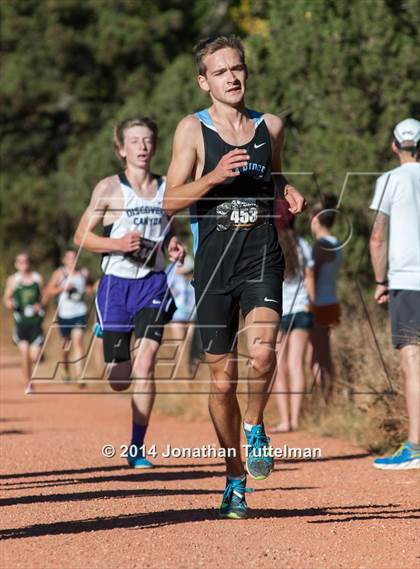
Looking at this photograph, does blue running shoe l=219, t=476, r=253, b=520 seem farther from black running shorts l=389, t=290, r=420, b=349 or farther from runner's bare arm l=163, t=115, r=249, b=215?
black running shorts l=389, t=290, r=420, b=349

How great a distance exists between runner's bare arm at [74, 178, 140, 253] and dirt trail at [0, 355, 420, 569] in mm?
1584

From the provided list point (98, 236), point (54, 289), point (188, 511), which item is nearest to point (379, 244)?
point (98, 236)

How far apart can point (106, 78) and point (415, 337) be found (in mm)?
25626

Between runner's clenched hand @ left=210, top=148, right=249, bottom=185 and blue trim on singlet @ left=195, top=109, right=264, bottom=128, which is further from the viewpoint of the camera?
blue trim on singlet @ left=195, top=109, right=264, bottom=128

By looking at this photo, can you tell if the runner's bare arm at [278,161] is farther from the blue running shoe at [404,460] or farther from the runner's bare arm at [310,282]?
the runner's bare arm at [310,282]

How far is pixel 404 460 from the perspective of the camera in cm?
888

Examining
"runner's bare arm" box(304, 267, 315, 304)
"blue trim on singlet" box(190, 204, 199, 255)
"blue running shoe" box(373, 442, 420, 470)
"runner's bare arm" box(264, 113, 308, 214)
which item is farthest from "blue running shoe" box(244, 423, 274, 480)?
"runner's bare arm" box(304, 267, 315, 304)

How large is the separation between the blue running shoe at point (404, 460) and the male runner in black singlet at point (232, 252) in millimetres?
2507

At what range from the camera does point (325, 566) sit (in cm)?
536

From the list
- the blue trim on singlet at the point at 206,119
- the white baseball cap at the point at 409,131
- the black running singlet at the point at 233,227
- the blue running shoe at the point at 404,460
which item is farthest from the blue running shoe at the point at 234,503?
the white baseball cap at the point at 409,131

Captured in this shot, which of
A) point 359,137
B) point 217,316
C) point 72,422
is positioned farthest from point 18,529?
point 359,137

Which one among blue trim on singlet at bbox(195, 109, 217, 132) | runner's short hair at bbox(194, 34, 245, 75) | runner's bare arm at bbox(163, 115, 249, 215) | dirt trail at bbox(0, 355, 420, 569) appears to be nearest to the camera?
dirt trail at bbox(0, 355, 420, 569)

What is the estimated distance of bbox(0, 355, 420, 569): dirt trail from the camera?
553 centimetres

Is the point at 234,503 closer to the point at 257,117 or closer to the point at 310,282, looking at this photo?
the point at 257,117
